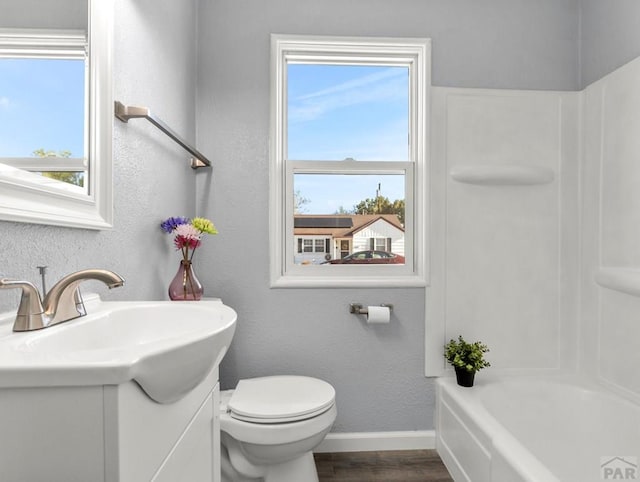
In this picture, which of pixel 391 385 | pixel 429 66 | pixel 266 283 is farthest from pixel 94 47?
pixel 391 385

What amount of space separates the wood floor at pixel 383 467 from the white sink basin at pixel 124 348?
1.23 m

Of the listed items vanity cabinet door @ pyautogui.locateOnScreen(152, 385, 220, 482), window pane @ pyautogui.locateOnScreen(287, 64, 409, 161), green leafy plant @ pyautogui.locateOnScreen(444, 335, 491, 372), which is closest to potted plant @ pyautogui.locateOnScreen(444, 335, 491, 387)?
green leafy plant @ pyautogui.locateOnScreen(444, 335, 491, 372)

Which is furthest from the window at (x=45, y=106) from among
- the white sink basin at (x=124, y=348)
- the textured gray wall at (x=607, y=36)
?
the textured gray wall at (x=607, y=36)

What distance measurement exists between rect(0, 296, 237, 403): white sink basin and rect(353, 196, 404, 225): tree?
1.28 meters

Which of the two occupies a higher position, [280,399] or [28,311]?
[28,311]

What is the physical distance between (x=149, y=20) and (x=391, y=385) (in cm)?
191

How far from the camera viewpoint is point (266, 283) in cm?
195

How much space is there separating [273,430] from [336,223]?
1069 mm

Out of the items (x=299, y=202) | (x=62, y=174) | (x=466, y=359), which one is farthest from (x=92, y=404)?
(x=466, y=359)

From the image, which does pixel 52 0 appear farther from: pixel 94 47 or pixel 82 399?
pixel 82 399

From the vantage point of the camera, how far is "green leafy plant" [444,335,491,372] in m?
1.84

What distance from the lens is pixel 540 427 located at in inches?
70.7

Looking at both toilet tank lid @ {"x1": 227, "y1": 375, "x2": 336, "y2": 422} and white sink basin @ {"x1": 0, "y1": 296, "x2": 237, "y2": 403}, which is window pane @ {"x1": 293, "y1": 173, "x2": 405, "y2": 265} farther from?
white sink basin @ {"x1": 0, "y1": 296, "x2": 237, "y2": 403}

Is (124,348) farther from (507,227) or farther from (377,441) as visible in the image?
(507,227)
